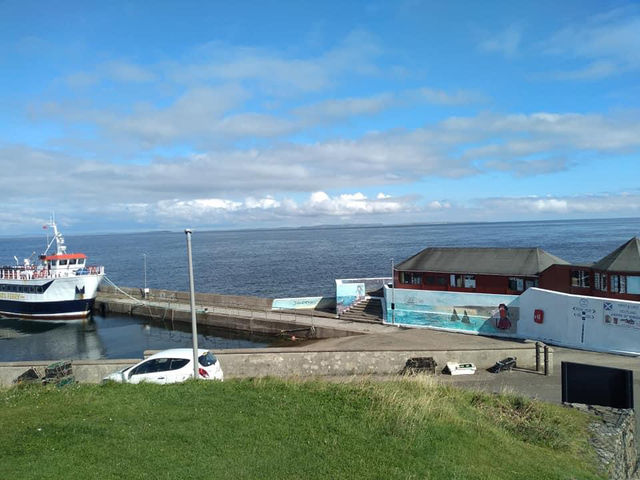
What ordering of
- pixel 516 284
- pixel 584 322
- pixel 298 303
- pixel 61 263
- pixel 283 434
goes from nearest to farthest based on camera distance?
1. pixel 283 434
2. pixel 584 322
3. pixel 516 284
4. pixel 298 303
5. pixel 61 263

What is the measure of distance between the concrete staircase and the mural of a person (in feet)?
30.0

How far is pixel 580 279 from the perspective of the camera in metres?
26.3

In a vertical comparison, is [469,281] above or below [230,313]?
above

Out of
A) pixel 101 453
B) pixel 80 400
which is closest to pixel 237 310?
pixel 80 400

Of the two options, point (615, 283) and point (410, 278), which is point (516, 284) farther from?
point (410, 278)

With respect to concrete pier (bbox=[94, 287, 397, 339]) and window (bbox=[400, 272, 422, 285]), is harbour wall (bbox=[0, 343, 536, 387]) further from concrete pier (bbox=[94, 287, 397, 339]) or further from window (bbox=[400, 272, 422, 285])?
window (bbox=[400, 272, 422, 285])

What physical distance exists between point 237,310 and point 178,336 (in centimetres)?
574

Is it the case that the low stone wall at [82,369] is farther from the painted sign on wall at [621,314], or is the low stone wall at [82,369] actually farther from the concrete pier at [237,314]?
the painted sign on wall at [621,314]

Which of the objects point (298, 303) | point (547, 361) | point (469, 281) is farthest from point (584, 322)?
point (298, 303)

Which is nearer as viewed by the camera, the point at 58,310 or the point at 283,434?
the point at 283,434

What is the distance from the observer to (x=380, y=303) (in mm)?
37500

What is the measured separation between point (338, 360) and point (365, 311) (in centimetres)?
1836

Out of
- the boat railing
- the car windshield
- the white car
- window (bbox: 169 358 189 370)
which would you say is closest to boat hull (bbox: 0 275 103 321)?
the boat railing

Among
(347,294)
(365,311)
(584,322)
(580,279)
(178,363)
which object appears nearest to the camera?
(178,363)
